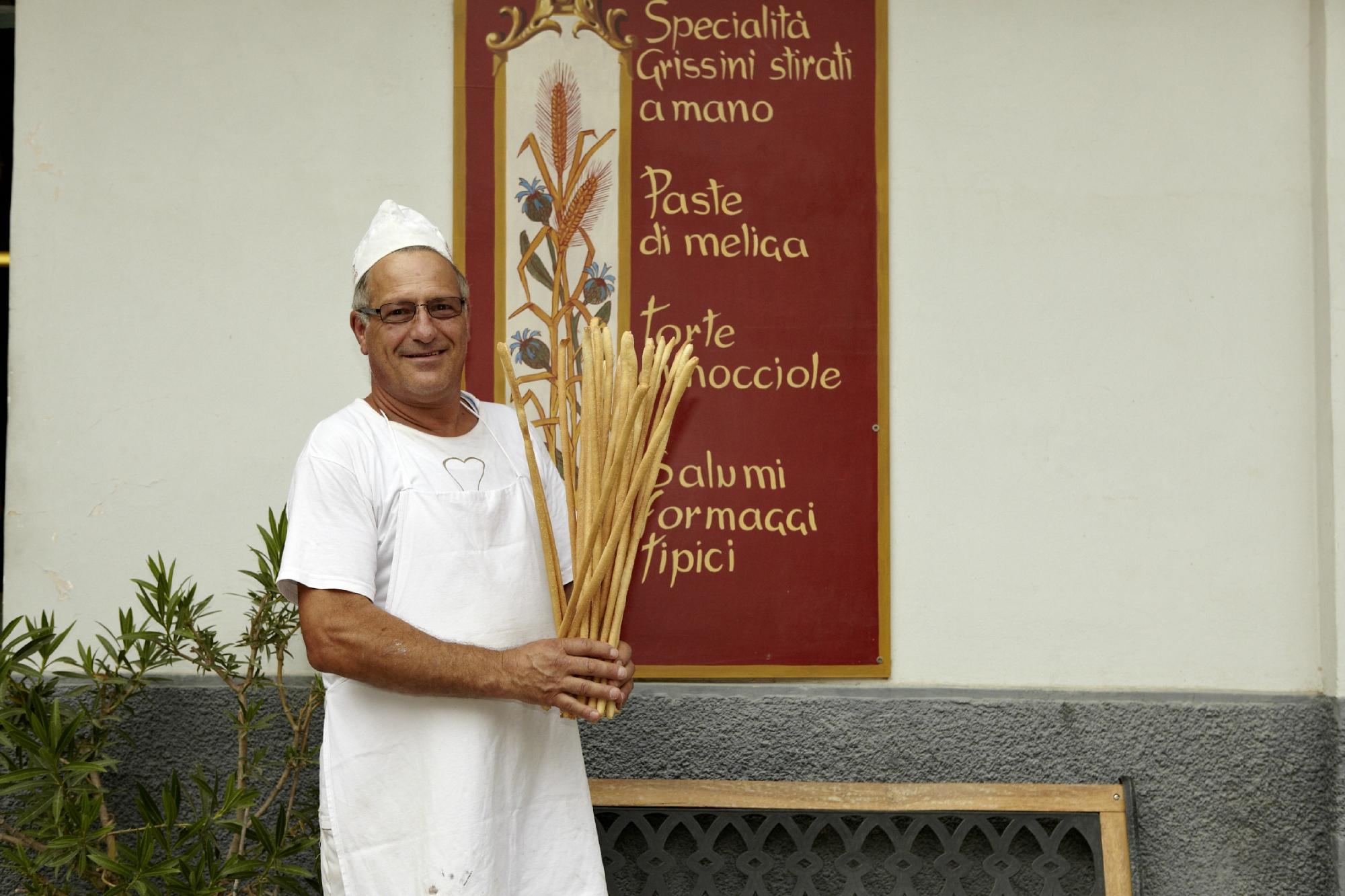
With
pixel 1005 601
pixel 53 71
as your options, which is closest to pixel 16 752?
pixel 53 71

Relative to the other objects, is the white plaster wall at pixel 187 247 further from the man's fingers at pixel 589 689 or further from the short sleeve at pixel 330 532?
the man's fingers at pixel 589 689

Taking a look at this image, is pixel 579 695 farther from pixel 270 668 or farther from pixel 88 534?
pixel 88 534

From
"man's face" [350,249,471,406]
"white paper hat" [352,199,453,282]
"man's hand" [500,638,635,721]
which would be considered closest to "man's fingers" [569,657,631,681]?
"man's hand" [500,638,635,721]

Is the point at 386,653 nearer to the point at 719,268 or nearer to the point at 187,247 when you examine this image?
the point at 719,268

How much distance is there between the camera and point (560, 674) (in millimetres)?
1835

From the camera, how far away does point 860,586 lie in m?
3.03

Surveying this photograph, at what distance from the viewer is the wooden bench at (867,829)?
113 inches

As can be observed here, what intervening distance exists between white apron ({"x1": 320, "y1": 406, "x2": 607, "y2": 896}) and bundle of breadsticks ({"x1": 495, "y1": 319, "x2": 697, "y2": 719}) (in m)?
0.11

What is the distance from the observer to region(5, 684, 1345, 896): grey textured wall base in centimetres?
297

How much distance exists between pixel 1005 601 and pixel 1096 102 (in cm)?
128

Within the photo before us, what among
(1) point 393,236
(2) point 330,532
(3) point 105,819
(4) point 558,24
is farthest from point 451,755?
(4) point 558,24

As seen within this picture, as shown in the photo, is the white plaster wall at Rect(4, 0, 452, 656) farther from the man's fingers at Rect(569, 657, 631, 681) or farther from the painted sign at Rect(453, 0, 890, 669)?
the man's fingers at Rect(569, 657, 631, 681)

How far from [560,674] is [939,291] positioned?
166 centimetres

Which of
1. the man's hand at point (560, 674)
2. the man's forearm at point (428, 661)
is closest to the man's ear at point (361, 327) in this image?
the man's forearm at point (428, 661)
